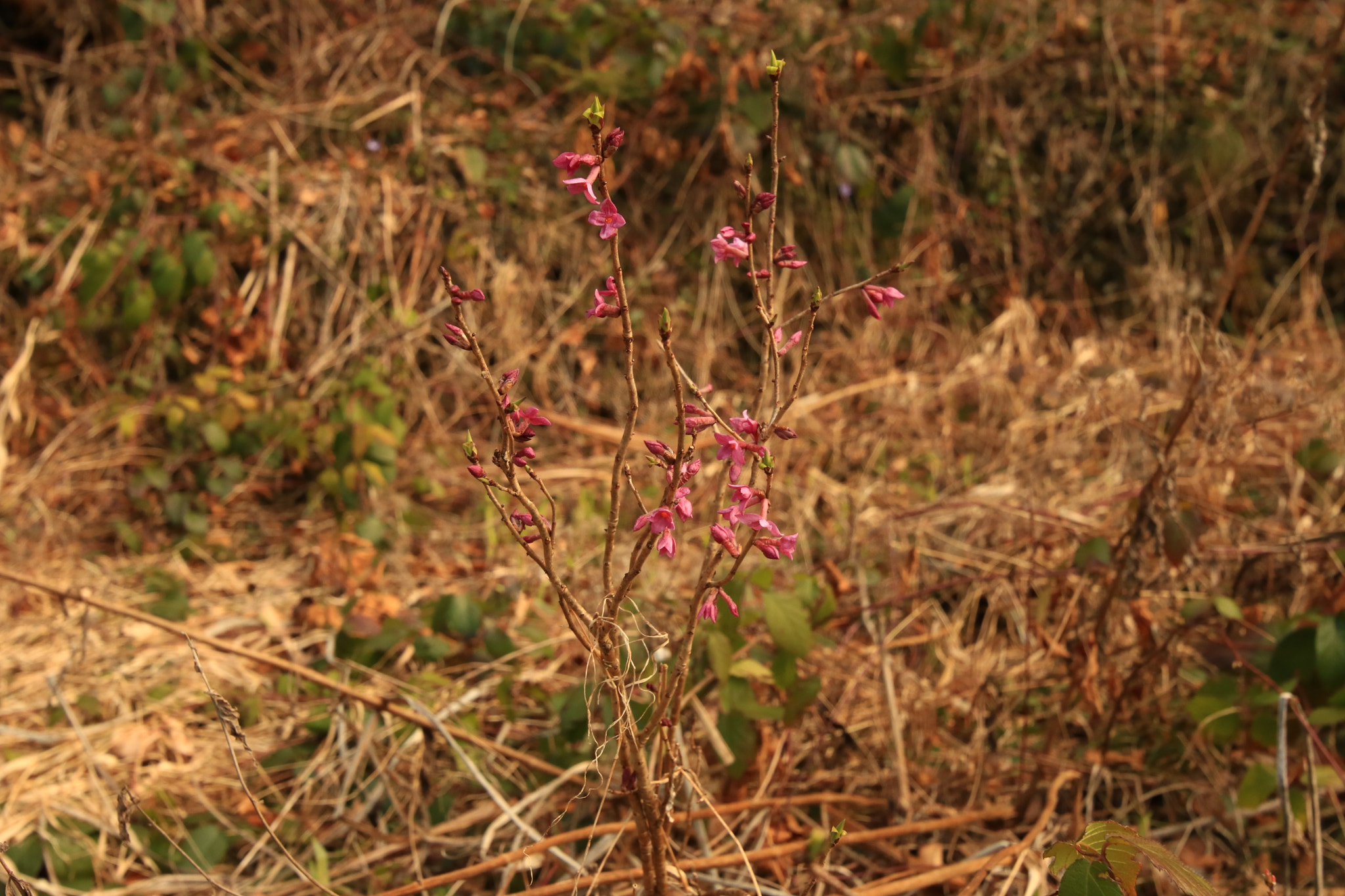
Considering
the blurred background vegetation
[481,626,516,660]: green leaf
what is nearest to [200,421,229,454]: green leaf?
the blurred background vegetation

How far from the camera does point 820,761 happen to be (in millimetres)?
1909

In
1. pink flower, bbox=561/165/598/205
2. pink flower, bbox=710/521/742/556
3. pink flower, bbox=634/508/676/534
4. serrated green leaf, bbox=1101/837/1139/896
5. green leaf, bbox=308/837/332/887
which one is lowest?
green leaf, bbox=308/837/332/887

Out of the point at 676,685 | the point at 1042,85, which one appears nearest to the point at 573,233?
the point at 1042,85

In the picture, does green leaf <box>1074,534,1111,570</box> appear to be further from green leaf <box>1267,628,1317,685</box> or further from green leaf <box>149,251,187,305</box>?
green leaf <box>149,251,187,305</box>

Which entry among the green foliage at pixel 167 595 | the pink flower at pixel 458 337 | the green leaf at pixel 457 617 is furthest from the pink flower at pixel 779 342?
the green foliage at pixel 167 595

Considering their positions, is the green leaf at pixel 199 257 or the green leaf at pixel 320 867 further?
the green leaf at pixel 199 257

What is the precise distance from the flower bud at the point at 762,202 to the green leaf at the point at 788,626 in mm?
790

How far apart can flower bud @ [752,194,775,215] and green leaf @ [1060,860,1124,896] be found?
0.78 metres

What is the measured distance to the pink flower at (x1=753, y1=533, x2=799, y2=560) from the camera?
1036 millimetres

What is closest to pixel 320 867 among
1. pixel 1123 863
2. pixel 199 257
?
pixel 1123 863

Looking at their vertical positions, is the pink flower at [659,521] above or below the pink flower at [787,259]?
below

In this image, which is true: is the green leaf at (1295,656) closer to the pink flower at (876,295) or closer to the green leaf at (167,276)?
the pink flower at (876,295)

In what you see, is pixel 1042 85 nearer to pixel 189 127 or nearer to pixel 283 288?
pixel 283 288

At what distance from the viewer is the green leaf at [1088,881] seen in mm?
1038
